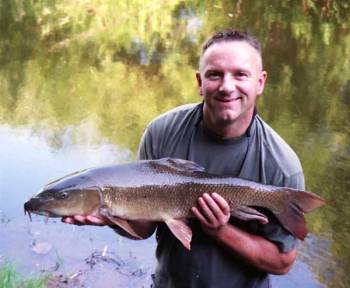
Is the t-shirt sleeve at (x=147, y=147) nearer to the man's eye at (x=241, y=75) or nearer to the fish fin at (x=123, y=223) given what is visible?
the fish fin at (x=123, y=223)

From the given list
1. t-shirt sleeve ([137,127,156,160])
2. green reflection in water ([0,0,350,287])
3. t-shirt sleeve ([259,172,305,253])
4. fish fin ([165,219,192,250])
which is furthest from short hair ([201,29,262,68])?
green reflection in water ([0,0,350,287])

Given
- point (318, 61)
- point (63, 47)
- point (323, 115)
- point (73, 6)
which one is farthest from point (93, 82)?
point (73, 6)

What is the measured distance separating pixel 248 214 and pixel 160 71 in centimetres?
829

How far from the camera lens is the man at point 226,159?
2.39 m

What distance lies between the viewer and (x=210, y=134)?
2.45 m

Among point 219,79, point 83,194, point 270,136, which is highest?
point 219,79

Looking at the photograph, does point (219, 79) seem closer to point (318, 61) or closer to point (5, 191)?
point (5, 191)

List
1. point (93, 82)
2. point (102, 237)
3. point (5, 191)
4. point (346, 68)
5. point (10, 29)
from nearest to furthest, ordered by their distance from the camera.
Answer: point (102, 237)
point (5, 191)
point (93, 82)
point (346, 68)
point (10, 29)

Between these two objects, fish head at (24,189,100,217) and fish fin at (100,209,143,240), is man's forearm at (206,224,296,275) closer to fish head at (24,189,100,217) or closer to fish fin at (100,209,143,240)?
fish fin at (100,209,143,240)

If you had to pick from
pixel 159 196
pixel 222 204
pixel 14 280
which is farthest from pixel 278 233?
pixel 14 280

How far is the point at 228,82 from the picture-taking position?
237 centimetres

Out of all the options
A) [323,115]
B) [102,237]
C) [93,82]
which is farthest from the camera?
[93,82]

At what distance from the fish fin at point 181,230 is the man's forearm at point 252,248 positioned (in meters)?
0.09

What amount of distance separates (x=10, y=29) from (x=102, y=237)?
29.1 ft
